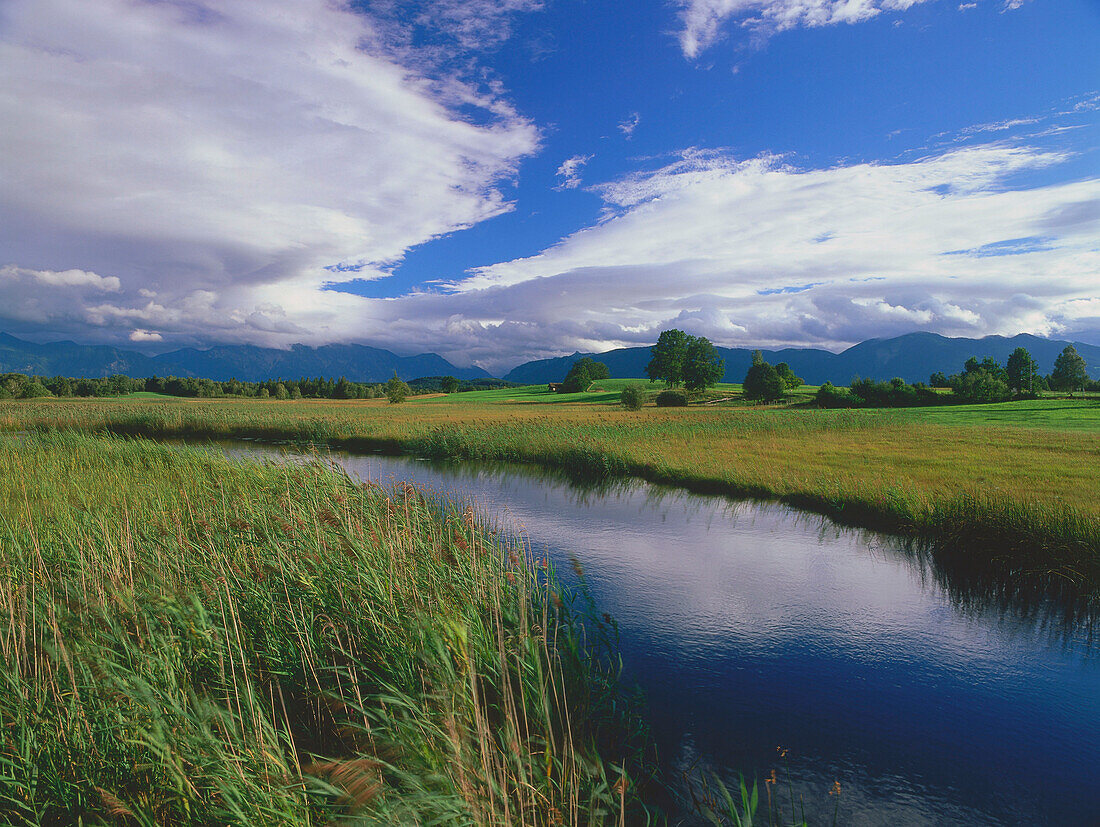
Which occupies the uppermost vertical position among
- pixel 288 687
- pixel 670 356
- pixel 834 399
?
pixel 670 356

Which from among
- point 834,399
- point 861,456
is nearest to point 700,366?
point 834,399

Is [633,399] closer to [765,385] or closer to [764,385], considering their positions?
[764,385]

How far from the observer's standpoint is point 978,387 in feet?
198

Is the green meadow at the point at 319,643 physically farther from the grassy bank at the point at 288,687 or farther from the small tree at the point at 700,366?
the small tree at the point at 700,366

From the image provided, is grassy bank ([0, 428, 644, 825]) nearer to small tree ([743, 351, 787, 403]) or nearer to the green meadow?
→ the green meadow

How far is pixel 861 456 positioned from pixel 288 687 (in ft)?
80.8

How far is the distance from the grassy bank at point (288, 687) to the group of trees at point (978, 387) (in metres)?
68.0

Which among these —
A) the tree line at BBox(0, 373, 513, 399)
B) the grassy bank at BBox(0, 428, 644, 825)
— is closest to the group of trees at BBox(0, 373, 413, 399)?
the tree line at BBox(0, 373, 513, 399)

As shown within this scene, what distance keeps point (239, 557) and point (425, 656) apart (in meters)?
4.00

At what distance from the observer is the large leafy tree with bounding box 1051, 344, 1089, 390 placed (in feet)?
213

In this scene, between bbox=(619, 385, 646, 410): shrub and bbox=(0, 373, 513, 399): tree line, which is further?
bbox=(0, 373, 513, 399): tree line

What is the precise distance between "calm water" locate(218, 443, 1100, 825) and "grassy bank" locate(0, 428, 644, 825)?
1294 millimetres

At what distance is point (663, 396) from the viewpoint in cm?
6988

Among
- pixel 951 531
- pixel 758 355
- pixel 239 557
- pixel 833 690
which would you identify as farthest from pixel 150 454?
pixel 758 355
